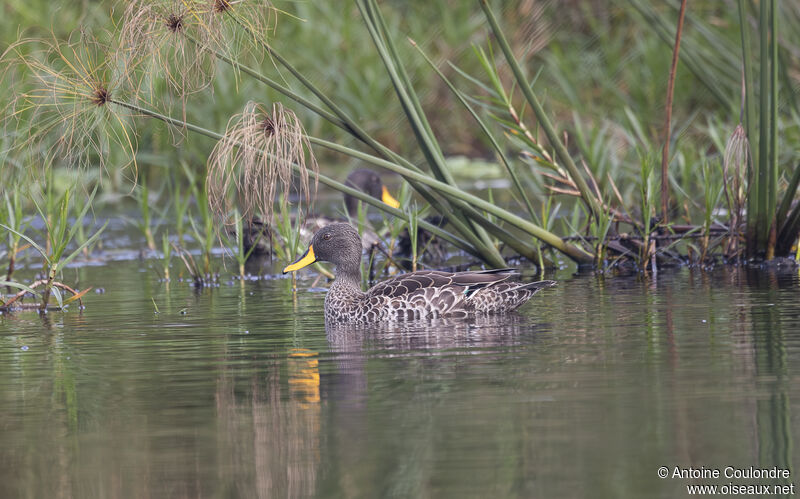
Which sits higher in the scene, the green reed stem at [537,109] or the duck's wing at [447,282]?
the green reed stem at [537,109]

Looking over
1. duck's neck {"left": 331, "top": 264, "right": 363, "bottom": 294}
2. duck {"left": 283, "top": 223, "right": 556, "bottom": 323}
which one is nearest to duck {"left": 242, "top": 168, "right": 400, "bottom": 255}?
duck's neck {"left": 331, "top": 264, "right": 363, "bottom": 294}

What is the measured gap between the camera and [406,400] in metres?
5.88

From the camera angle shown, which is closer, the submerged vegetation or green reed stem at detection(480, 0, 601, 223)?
the submerged vegetation

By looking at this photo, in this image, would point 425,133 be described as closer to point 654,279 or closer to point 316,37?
point 654,279

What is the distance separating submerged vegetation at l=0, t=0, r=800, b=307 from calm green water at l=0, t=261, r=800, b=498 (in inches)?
36.1

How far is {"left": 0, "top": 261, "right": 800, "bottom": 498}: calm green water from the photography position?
15.5ft

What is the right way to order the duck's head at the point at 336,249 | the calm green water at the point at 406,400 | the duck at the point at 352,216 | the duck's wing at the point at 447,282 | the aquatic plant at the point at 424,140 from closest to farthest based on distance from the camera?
the calm green water at the point at 406,400, the aquatic plant at the point at 424,140, the duck's wing at the point at 447,282, the duck's head at the point at 336,249, the duck at the point at 352,216

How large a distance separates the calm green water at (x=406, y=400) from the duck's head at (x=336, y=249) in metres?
0.55

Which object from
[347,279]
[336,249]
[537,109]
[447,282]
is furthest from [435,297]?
[537,109]

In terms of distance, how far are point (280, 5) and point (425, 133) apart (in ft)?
35.1

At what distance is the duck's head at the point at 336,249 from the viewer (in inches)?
369

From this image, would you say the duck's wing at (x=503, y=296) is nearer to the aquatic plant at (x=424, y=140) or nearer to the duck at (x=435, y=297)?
the duck at (x=435, y=297)

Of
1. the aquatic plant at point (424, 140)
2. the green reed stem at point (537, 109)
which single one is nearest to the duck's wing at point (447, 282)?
the aquatic plant at point (424, 140)

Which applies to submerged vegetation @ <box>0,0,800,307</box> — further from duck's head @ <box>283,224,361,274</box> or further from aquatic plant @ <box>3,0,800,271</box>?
duck's head @ <box>283,224,361,274</box>
